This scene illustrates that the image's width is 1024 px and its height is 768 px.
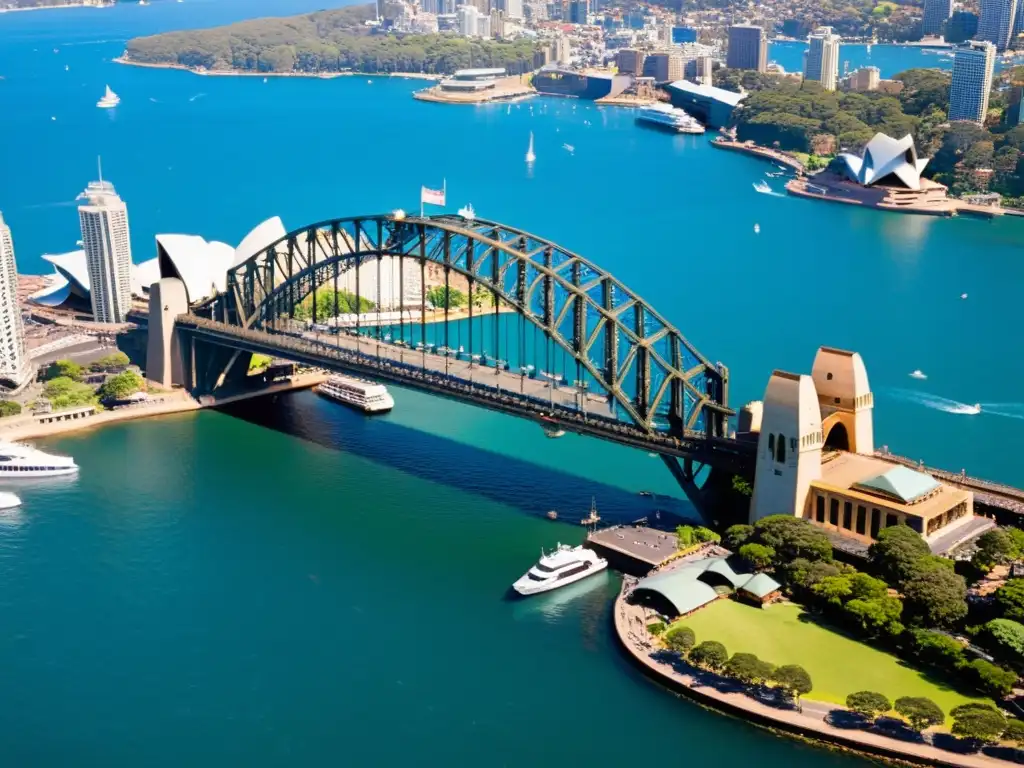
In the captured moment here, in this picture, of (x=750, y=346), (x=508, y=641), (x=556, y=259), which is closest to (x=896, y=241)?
(x=556, y=259)

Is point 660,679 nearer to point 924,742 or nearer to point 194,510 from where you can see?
point 924,742

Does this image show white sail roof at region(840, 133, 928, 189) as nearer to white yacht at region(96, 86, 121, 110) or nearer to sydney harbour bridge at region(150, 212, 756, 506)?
sydney harbour bridge at region(150, 212, 756, 506)

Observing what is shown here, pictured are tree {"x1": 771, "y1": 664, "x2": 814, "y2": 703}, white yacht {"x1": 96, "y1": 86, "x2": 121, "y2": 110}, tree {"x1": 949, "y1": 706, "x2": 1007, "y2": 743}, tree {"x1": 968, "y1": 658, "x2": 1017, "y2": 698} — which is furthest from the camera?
white yacht {"x1": 96, "y1": 86, "x2": 121, "y2": 110}

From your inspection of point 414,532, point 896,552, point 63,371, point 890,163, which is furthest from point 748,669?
point 890,163

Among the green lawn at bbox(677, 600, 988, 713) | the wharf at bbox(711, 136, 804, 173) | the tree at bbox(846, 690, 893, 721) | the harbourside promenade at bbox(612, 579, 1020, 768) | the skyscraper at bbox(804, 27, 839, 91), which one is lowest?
the wharf at bbox(711, 136, 804, 173)

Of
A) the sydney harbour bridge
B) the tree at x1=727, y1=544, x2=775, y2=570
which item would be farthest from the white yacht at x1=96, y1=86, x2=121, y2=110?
the tree at x1=727, y1=544, x2=775, y2=570

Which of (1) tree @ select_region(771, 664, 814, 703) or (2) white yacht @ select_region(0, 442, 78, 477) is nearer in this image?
(1) tree @ select_region(771, 664, 814, 703)

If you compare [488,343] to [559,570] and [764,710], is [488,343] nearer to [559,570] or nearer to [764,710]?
[559,570]
